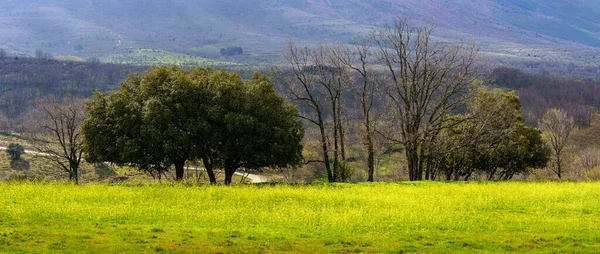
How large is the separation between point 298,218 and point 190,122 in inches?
649

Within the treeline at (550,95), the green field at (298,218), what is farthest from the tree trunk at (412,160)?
the treeline at (550,95)

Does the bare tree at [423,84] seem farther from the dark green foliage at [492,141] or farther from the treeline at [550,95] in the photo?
the treeline at [550,95]

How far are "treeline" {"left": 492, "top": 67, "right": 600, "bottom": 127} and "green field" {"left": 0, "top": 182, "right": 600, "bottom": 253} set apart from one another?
125 metres

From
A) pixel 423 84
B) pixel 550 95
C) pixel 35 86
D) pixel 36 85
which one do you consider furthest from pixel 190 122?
pixel 550 95

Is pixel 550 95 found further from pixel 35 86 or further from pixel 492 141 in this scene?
pixel 35 86

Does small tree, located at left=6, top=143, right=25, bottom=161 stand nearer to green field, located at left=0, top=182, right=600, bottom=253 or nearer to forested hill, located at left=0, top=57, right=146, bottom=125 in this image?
forested hill, located at left=0, top=57, right=146, bottom=125

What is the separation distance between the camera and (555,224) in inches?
893

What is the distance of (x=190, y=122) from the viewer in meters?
38.1

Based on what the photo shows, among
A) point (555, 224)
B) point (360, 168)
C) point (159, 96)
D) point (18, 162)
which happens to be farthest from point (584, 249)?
point (18, 162)

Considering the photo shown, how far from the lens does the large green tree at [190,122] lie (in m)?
38.1

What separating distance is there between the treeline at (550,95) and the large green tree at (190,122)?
120 metres

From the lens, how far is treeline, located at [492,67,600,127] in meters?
156

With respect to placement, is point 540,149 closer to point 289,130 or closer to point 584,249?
point 289,130

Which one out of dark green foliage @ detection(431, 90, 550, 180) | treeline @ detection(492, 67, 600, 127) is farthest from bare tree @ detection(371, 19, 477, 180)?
treeline @ detection(492, 67, 600, 127)
